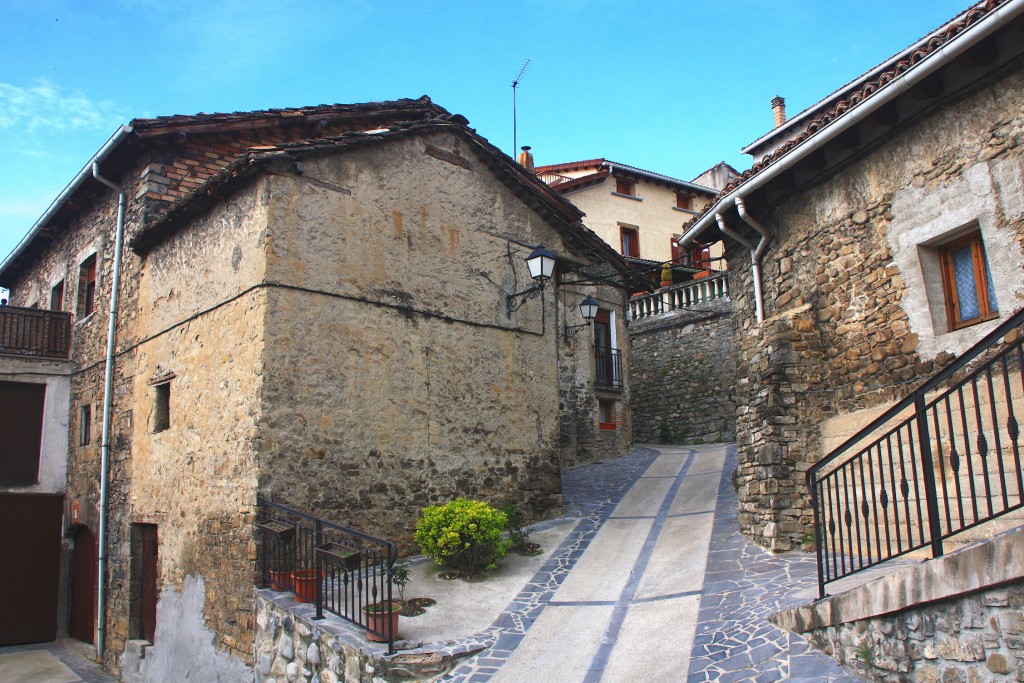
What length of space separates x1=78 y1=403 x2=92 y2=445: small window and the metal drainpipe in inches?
43.9

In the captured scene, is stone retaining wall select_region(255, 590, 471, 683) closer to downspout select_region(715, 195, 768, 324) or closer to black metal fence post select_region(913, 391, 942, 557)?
black metal fence post select_region(913, 391, 942, 557)

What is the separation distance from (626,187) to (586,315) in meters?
12.7

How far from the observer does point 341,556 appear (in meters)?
7.00

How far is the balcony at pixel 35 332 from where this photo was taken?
14.0 metres

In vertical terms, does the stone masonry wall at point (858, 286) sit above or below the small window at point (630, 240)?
below

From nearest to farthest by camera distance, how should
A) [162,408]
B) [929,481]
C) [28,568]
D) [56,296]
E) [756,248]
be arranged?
1. [929,481]
2. [756,248]
3. [162,408]
4. [28,568]
5. [56,296]

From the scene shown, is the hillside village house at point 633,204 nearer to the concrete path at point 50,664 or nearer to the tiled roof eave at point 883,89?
the tiled roof eave at point 883,89

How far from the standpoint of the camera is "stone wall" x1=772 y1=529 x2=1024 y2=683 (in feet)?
13.4

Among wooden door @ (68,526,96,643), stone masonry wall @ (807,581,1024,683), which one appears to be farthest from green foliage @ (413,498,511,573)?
wooden door @ (68,526,96,643)

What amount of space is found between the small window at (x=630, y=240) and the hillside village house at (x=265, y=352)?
11.7 m

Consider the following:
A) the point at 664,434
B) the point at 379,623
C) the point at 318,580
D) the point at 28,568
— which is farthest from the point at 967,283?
the point at 28,568

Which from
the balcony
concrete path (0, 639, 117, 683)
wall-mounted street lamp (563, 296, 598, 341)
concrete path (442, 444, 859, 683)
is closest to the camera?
concrete path (442, 444, 859, 683)

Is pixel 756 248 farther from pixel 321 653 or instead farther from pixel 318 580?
pixel 321 653

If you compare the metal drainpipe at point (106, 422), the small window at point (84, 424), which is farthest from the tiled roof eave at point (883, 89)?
the small window at point (84, 424)
